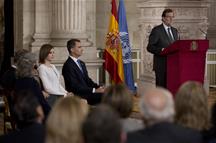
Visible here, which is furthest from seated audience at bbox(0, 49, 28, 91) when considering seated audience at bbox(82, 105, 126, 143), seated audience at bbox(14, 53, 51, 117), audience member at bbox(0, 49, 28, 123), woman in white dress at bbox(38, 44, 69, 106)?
seated audience at bbox(82, 105, 126, 143)

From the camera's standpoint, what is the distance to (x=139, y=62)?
14.0 metres

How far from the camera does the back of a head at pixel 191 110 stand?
466cm

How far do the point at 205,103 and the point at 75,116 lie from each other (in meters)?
1.11

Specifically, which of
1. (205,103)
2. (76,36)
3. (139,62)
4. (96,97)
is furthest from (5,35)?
(205,103)

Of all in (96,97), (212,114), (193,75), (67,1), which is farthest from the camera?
(67,1)

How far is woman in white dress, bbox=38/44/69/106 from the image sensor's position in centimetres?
791

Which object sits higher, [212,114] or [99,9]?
[99,9]

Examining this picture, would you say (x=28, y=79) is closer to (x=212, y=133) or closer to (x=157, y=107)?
(x=212, y=133)

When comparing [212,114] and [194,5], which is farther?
[194,5]

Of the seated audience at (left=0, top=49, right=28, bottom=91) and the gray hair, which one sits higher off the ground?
the gray hair

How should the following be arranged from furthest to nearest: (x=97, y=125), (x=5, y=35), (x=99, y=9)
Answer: (x=99, y=9) < (x=5, y=35) < (x=97, y=125)

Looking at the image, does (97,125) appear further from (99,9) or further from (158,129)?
(99,9)

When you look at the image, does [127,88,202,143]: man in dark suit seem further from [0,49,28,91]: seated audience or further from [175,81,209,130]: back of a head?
[0,49,28,91]: seated audience

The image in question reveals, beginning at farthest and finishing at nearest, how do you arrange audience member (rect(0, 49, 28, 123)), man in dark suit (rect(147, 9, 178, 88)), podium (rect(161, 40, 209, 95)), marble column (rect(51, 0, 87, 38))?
1. marble column (rect(51, 0, 87, 38))
2. man in dark suit (rect(147, 9, 178, 88))
3. podium (rect(161, 40, 209, 95))
4. audience member (rect(0, 49, 28, 123))
